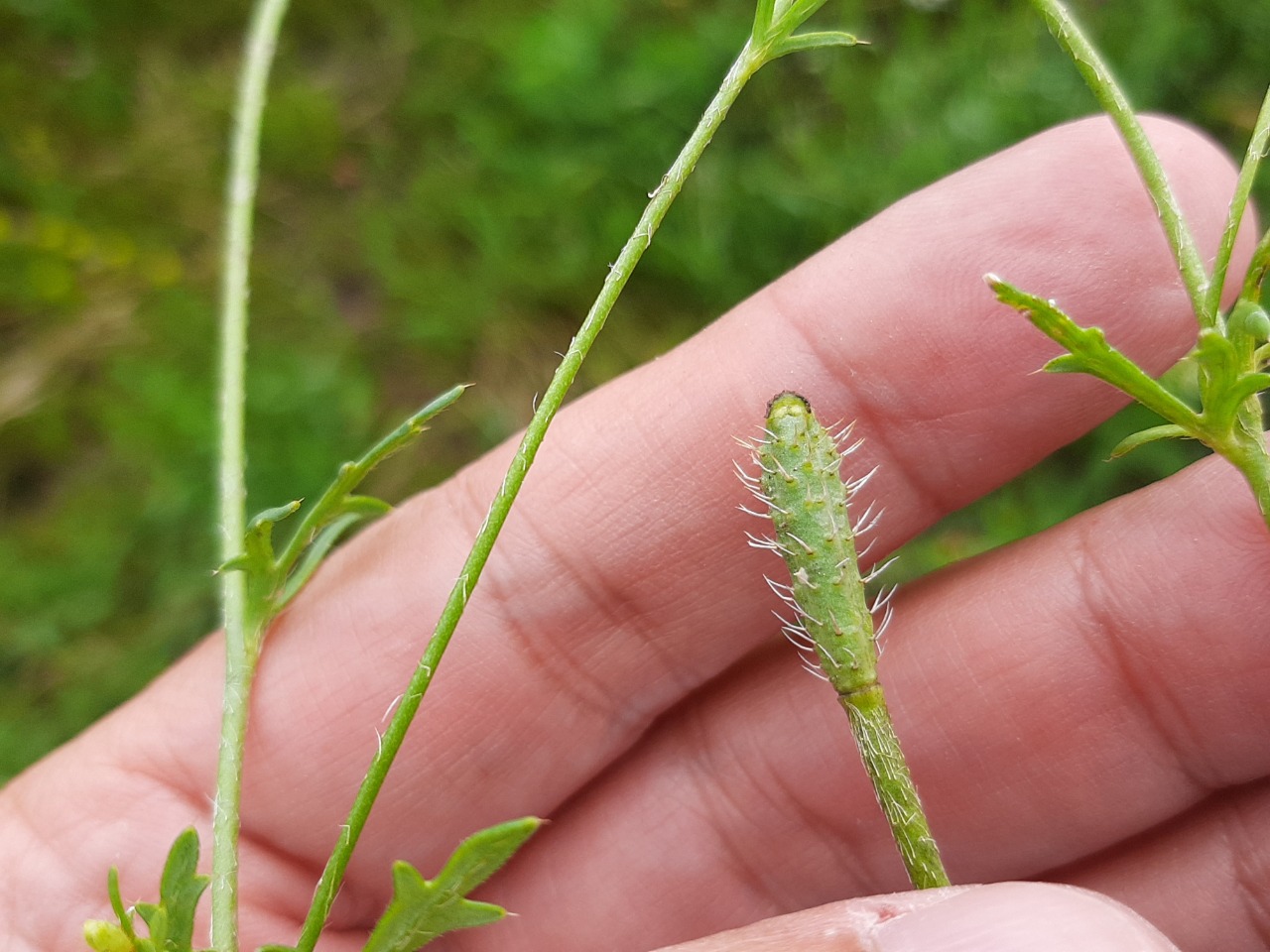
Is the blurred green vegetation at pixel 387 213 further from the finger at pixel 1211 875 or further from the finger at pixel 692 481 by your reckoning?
the finger at pixel 692 481

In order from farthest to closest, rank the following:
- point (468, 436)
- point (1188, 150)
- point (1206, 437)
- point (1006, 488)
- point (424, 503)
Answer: point (468, 436)
point (1006, 488)
point (424, 503)
point (1188, 150)
point (1206, 437)

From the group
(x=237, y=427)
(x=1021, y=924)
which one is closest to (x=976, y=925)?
(x=1021, y=924)

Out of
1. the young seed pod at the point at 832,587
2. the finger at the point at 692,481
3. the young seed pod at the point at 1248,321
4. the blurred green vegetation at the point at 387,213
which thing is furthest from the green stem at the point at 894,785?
the blurred green vegetation at the point at 387,213

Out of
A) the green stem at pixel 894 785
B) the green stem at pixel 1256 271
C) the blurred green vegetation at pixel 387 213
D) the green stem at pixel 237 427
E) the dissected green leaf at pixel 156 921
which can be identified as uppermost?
the blurred green vegetation at pixel 387 213

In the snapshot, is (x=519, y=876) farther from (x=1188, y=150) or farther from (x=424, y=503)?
(x=1188, y=150)

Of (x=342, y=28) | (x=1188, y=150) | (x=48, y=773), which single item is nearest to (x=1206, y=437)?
(x=1188, y=150)

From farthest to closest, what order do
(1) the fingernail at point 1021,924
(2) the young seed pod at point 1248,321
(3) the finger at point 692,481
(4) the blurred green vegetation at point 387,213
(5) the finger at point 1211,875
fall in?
1. (4) the blurred green vegetation at point 387,213
2. (5) the finger at point 1211,875
3. (3) the finger at point 692,481
4. (1) the fingernail at point 1021,924
5. (2) the young seed pod at point 1248,321
